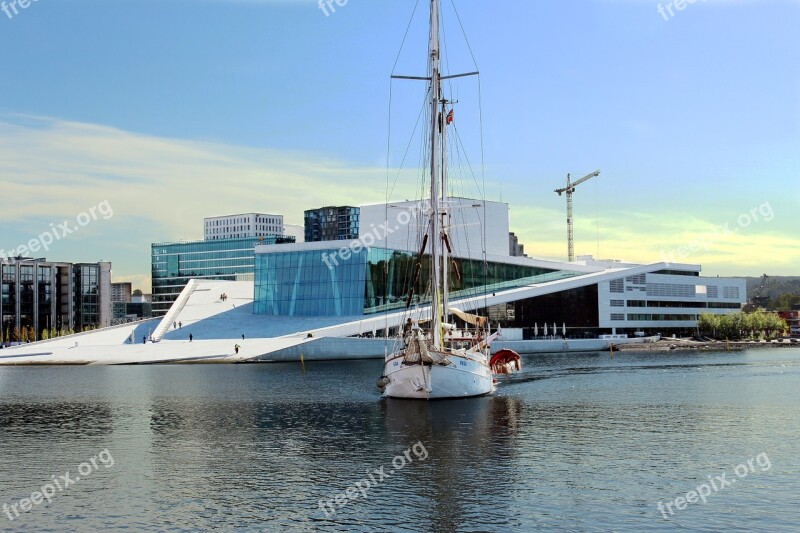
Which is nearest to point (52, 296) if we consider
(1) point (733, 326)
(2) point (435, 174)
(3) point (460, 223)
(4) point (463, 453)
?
(3) point (460, 223)

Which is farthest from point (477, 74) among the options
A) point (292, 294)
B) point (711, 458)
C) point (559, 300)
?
point (559, 300)

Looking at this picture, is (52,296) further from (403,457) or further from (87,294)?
(403,457)

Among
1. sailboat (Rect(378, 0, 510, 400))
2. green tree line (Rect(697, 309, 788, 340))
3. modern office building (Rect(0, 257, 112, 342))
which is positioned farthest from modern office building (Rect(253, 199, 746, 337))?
modern office building (Rect(0, 257, 112, 342))

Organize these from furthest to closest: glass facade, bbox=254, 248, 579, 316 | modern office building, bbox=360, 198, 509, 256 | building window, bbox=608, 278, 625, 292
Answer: building window, bbox=608, 278, 625, 292 → modern office building, bbox=360, 198, 509, 256 → glass facade, bbox=254, 248, 579, 316

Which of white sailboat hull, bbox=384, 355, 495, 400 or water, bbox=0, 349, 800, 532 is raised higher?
white sailboat hull, bbox=384, 355, 495, 400

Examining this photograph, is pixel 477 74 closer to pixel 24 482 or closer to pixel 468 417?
pixel 468 417

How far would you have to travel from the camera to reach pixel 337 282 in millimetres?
117688

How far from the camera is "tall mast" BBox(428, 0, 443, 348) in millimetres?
53125

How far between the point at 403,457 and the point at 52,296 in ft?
479

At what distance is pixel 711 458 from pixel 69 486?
22.4 m

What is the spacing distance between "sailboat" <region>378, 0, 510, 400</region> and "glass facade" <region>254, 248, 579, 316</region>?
55.8 meters

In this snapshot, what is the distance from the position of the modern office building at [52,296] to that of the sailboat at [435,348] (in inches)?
4380

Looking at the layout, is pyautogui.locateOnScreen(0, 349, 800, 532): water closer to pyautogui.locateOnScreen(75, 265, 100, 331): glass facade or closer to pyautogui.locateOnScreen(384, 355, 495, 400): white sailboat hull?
pyautogui.locateOnScreen(384, 355, 495, 400): white sailboat hull

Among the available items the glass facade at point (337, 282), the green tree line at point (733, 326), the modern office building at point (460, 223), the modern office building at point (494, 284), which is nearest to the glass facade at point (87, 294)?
the modern office building at point (460, 223)
